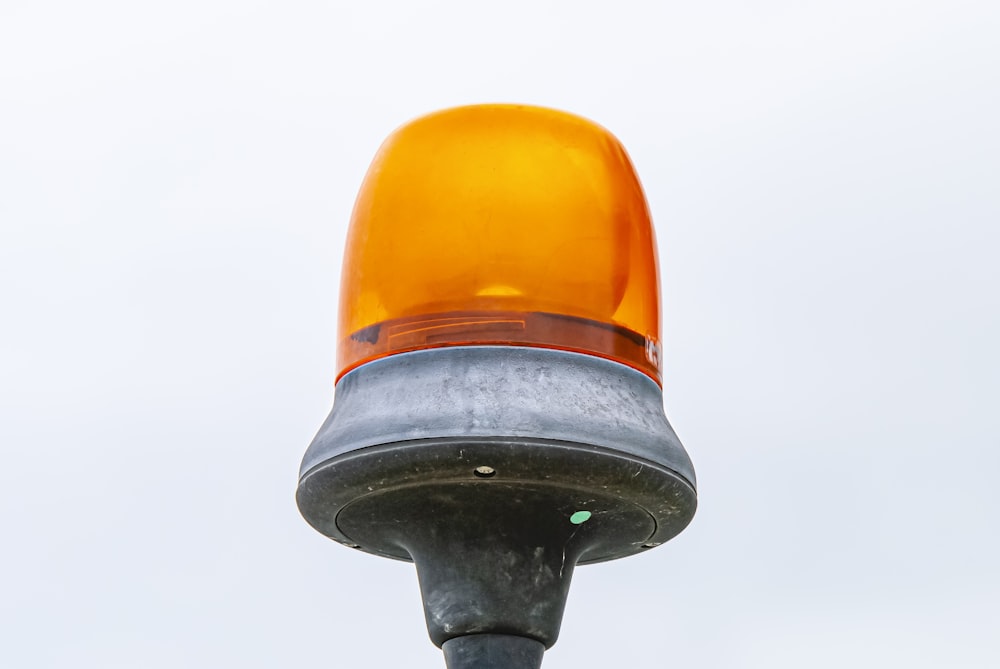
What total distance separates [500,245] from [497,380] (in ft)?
1.93

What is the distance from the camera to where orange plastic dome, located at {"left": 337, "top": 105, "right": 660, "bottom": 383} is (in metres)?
7.15

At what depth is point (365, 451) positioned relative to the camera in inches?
276

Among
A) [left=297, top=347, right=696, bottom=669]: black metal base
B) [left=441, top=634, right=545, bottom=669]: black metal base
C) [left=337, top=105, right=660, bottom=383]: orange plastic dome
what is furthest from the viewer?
[left=441, top=634, right=545, bottom=669]: black metal base

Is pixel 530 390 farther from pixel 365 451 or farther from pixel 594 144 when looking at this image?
pixel 594 144

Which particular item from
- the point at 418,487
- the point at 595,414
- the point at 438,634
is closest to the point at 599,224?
the point at 595,414

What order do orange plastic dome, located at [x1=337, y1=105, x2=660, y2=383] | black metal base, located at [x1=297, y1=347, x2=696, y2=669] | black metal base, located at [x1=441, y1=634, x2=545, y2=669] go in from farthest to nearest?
black metal base, located at [x1=441, y1=634, x2=545, y2=669], orange plastic dome, located at [x1=337, y1=105, x2=660, y2=383], black metal base, located at [x1=297, y1=347, x2=696, y2=669]

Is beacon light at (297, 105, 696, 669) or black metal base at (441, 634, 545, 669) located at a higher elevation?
beacon light at (297, 105, 696, 669)

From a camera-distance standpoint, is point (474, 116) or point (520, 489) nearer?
point (520, 489)

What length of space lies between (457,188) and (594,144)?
28.3 inches

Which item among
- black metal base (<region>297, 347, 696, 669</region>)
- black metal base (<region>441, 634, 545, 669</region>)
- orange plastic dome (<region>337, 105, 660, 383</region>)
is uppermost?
orange plastic dome (<region>337, 105, 660, 383</region>)

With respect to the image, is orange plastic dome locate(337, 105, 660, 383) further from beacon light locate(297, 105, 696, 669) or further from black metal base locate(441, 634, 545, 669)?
black metal base locate(441, 634, 545, 669)

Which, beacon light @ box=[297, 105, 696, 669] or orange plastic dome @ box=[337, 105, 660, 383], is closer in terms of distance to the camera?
beacon light @ box=[297, 105, 696, 669]

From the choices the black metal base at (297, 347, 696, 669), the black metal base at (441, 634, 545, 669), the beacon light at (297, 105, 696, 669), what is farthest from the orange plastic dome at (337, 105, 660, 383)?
the black metal base at (441, 634, 545, 669)

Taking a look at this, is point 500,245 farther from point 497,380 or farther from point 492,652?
point 492,652
